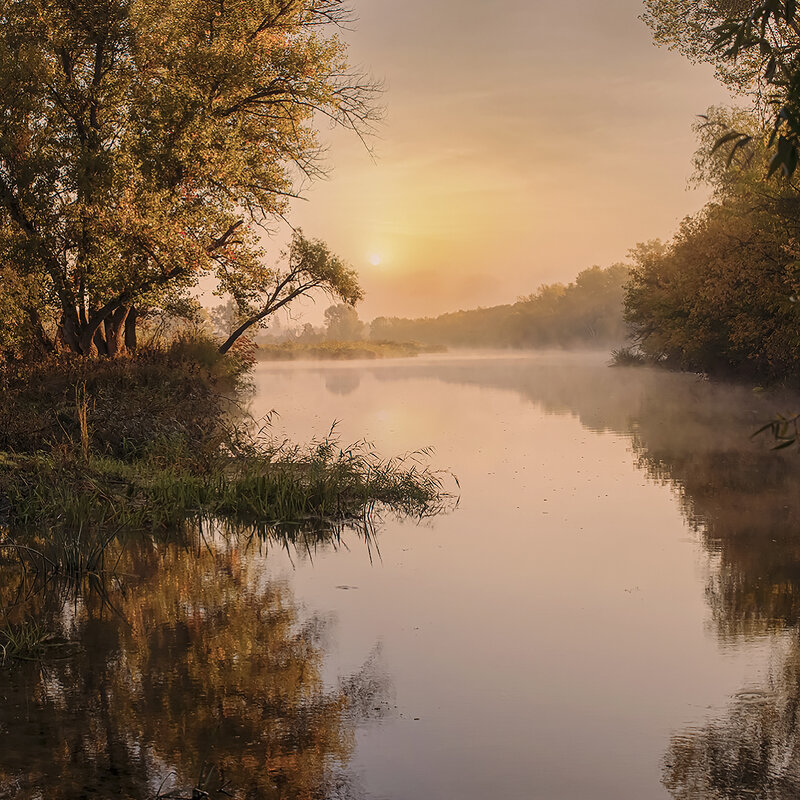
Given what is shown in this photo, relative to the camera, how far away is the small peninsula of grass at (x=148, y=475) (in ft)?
42.4

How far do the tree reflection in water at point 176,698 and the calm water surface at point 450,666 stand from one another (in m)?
0.02

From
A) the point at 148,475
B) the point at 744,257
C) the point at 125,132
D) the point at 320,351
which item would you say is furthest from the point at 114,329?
the point at 320,351

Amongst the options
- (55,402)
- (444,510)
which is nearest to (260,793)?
(444,510)

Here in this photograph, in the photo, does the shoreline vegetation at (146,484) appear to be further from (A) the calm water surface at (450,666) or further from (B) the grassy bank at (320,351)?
(B) the grassy bank at (320,351)

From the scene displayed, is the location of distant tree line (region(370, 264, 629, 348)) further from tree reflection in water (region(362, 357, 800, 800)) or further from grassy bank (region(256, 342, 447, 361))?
tree reflection in water (region(362, 357, 800, 800))

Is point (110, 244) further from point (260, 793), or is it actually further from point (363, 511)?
point (260, 793)

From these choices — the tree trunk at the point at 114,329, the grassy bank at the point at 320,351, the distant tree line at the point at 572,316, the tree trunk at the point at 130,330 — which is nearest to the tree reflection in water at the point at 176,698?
the tree trunk at the point at 114,329

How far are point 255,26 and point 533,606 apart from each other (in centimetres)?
2237

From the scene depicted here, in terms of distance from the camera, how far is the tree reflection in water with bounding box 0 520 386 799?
5279 millimetres

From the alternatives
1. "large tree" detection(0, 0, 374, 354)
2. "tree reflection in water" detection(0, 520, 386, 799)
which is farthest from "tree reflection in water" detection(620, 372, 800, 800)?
"large tree" detection(0, 0, 374, 354)

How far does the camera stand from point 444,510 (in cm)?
1436

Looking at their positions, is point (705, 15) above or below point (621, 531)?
above

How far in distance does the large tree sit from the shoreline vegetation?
3.88 m

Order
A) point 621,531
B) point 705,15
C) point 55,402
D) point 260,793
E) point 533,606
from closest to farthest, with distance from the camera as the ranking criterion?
1. point 260,793
2. point 533,606
3. point 621,531
4. point 55,402
5. point 705,15
